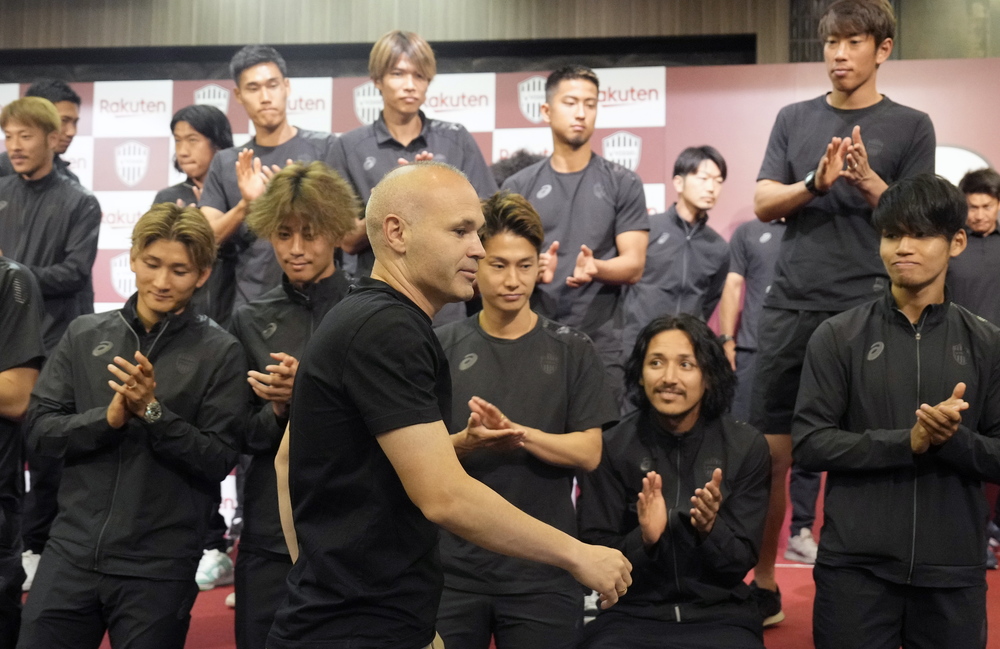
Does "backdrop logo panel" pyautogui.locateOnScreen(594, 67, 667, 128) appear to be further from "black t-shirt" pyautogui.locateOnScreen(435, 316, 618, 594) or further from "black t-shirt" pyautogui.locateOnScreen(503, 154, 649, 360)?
"black t-shirt" pyautogui.locateOnScreen(435, 316, 618, 594)

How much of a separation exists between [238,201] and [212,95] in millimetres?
2648

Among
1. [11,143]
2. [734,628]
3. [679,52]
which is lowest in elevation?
[734,628]

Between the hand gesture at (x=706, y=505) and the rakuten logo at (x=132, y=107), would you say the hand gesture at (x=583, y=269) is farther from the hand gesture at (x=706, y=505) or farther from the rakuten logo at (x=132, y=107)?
the rakuten logo at (x=132, y=107)

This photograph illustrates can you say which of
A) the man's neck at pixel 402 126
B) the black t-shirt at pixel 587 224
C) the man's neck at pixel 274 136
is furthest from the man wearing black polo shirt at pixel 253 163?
the black t-shirt at pixel 587 224

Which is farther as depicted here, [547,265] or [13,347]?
[547,265]

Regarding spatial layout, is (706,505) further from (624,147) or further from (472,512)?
(624,147)

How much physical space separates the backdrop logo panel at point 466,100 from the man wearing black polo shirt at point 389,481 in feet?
14.5

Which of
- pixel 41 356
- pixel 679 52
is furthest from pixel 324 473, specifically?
pixel 679 52

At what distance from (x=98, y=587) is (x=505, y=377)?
52.0 inches

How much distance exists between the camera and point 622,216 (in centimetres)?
398

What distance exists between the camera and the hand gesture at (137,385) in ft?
9.20

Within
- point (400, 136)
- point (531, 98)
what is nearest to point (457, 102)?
point (531, 98)

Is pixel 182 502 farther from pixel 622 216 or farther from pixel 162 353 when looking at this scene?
pixel 622 216

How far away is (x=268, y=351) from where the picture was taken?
3.22 m
